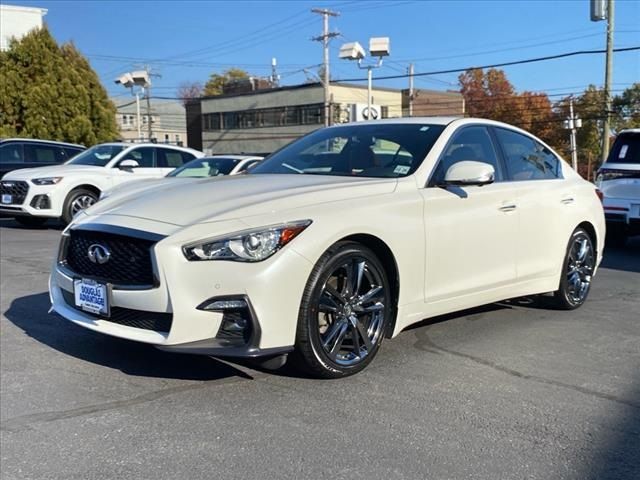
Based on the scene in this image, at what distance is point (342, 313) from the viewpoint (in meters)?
4.04

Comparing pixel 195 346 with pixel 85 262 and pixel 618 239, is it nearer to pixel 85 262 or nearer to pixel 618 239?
pixel 85 262

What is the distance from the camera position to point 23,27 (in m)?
39.4

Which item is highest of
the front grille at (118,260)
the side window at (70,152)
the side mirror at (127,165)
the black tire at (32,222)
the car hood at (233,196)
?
the side window at (70,152)

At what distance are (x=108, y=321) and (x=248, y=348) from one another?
0.89 metres

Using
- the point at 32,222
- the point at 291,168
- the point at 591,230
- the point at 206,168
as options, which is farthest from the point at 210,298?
the point at 32,222

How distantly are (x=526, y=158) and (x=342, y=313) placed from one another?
2.68 metres

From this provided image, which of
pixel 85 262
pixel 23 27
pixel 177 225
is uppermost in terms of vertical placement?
pixel 23 27

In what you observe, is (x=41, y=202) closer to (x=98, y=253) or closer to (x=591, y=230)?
(x=98, y=253)

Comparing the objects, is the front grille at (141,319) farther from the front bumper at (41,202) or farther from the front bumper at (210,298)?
the front bumper at (41,202)

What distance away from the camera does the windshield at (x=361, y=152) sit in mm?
4828

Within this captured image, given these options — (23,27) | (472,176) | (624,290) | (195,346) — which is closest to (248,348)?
(195,346)

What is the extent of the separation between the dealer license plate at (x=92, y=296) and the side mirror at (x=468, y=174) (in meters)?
2.36

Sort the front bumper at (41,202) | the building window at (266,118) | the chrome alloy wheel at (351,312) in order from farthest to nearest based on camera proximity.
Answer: the building window at (266,118) → the front bumper at (41,202) → the chrome alloy wheel at (351,312)

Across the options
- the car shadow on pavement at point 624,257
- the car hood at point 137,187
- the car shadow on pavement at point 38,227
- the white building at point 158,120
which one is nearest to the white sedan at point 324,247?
the car hood at point 137,187
